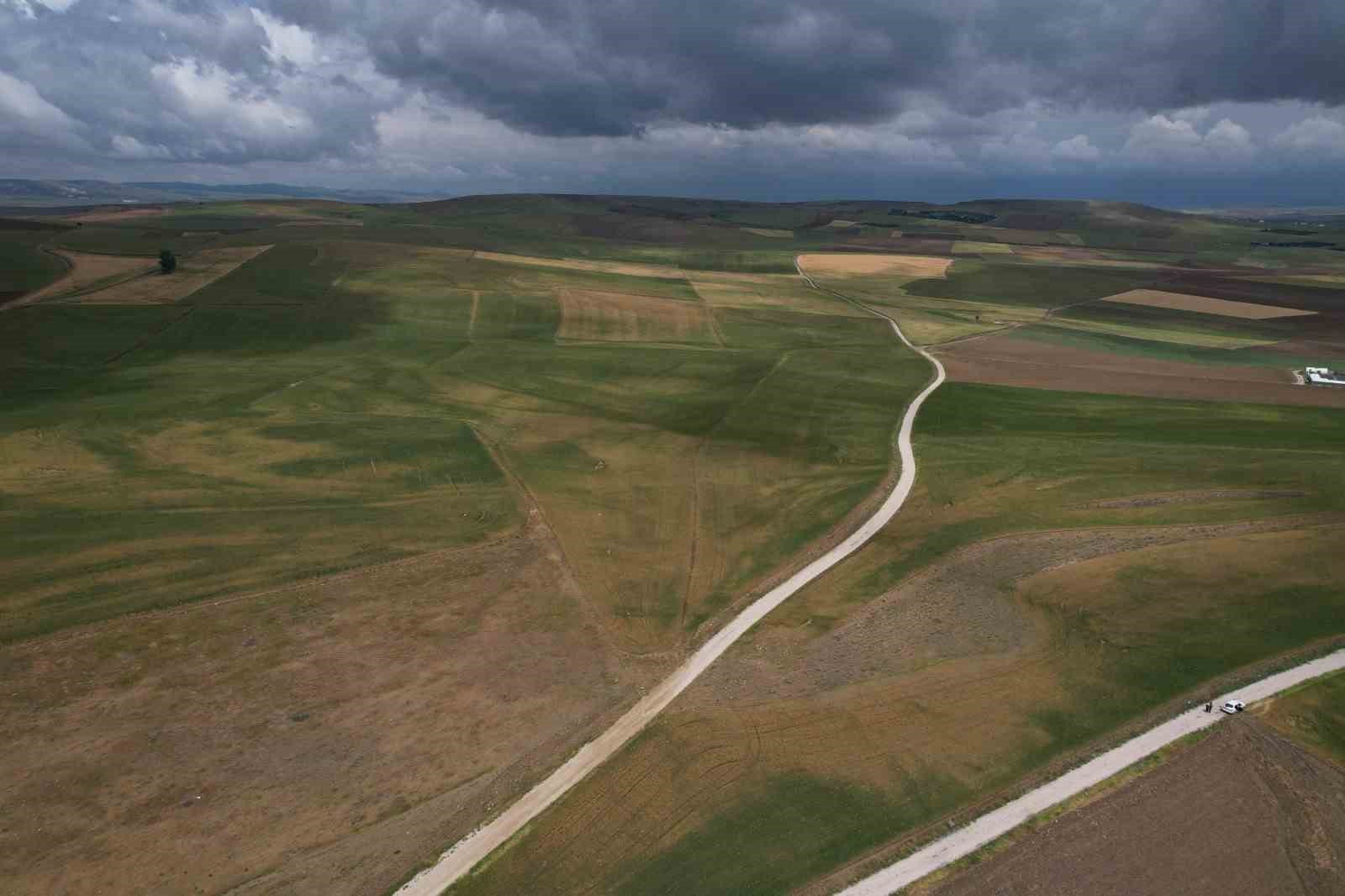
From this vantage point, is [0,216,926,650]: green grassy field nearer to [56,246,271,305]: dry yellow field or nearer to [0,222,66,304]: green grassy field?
[56,246,271,305]: dry yellow field

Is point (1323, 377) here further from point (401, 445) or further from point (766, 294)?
point (401, 445)

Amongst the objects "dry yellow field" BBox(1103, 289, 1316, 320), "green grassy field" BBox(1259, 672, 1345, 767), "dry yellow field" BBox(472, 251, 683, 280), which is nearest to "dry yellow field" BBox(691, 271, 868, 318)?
"dry yellow field" BBox(472, 251, 683, 280)

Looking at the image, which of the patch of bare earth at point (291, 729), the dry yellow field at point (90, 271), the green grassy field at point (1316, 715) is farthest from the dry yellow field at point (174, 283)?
the green grassy field at point (1316, 715)

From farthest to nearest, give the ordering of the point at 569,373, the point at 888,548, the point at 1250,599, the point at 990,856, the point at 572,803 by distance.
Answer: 1. the point at 569,373
2. the point at 888,548
3. the point at 1250,599
4. the point at 572,803
5. the point at 990,856

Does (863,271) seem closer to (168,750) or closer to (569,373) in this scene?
(569,373)

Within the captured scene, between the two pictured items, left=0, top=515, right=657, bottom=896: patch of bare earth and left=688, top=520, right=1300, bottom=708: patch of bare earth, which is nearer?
left=0, top=515, right=657, bottom=896: patch of bare earth

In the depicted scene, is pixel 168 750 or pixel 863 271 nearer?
pixel 168 750

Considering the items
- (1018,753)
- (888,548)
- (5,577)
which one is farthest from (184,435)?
(1018,753)
